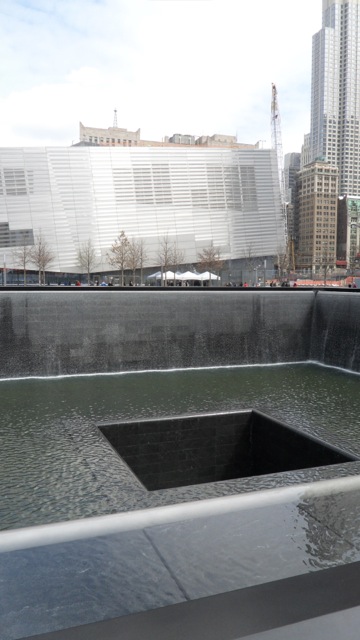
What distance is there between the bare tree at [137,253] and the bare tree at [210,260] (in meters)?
6.00

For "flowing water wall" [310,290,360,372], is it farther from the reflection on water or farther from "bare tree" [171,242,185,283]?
"bare tree" [171,242,185,283]

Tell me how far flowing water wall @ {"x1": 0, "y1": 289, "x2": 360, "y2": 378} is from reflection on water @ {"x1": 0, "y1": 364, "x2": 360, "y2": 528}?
2.01 feet

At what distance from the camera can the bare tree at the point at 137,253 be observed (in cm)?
5228

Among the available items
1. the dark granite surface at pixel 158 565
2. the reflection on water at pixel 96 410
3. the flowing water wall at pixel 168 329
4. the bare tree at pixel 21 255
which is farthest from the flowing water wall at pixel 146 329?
the bare tree at pixel 21 255

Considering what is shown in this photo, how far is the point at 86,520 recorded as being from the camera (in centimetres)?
339

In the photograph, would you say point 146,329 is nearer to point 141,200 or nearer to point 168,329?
point 168,329

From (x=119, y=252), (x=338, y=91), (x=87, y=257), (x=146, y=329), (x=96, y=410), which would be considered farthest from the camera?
(x=338, y=91)

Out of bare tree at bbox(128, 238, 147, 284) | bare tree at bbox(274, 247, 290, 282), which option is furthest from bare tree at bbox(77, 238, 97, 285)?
bare tree at bbox(274, 247, 290, 282)

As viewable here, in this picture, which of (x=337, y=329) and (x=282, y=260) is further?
(x=282, y=260)

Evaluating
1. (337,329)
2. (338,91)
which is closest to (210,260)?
(337,329)

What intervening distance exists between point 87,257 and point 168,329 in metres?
41.6

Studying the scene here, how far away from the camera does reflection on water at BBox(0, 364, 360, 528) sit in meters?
4.64

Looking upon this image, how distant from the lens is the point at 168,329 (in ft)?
40.5

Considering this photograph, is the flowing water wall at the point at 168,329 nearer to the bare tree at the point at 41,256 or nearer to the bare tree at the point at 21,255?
the bare tree at the point at 41,256
